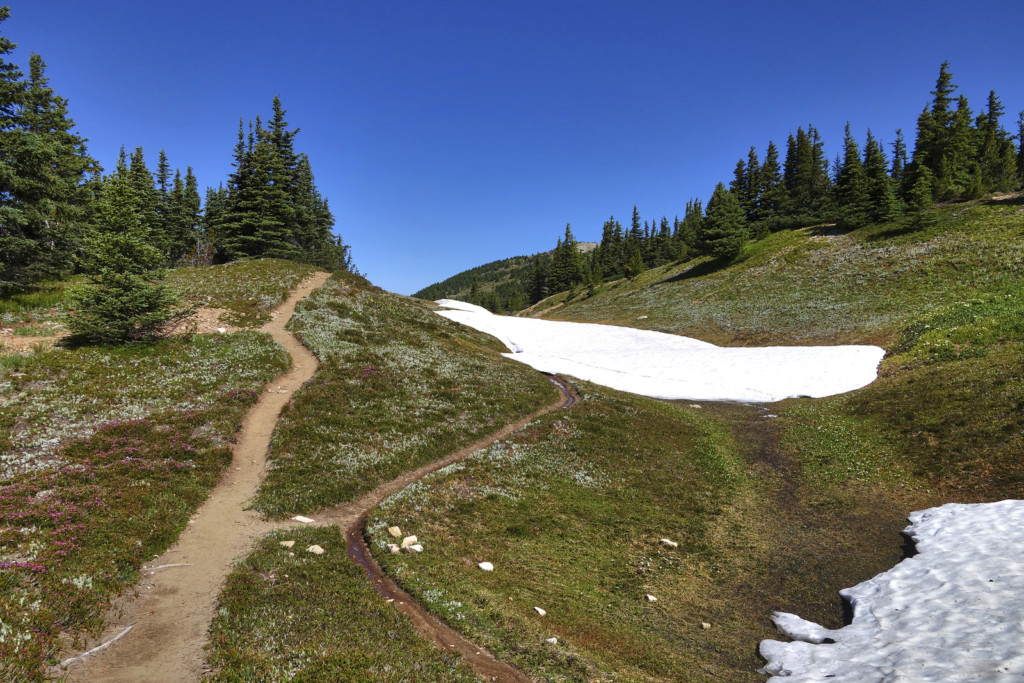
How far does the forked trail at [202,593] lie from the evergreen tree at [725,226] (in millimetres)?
76113

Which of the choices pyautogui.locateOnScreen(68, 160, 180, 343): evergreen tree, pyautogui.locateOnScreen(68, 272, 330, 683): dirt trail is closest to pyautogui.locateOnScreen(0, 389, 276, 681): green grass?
pyautogui.locateOnScreen(68, 272, 330, 683): dirt trail

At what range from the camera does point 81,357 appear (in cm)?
2061

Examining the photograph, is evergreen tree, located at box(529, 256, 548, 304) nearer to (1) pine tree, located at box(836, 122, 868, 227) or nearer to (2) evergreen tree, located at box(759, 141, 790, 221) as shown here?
(2) evergreen tree, located at box(759, 141, 790, 221)

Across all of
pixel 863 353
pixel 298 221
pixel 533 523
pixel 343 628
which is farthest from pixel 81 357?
pixel 298 221

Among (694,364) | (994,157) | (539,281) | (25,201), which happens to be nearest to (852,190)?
(994,157)

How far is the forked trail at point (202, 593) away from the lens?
762 cm

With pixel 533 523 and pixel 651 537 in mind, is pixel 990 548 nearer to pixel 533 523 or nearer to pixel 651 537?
pixel 651 537

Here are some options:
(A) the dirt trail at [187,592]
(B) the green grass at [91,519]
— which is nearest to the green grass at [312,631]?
(A) the dirt trail at [187,592]

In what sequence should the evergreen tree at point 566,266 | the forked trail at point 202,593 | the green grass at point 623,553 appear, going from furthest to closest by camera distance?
the evergreen tree at point 566,266
the green grass at point 623,553
the forked trail at point 202,593

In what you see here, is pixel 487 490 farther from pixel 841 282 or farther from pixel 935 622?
pixel 841 282

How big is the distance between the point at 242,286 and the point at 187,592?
3864 cm

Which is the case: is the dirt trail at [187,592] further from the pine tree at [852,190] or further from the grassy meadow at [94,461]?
the pine tree at [852,190]

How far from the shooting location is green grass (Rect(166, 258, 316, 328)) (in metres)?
34.7

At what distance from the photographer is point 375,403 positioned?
77.7ft
